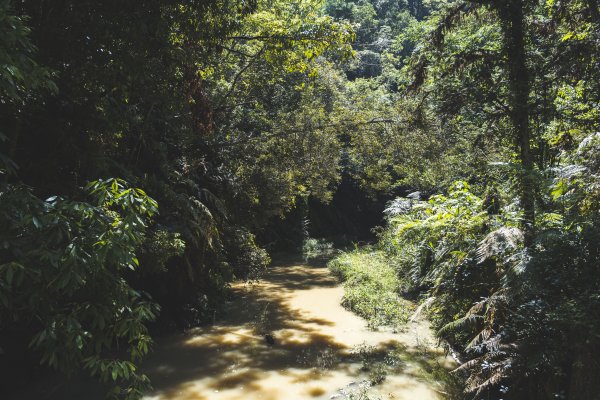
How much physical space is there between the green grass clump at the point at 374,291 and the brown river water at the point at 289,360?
A: 0.37m

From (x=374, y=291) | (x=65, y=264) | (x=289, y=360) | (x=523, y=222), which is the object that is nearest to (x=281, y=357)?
(x=289, y=360)

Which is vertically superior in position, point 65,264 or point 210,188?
point 210,188

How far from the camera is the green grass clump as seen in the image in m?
9.16

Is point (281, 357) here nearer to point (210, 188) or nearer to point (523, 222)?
point (523, 222)

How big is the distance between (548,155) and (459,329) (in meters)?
3.97

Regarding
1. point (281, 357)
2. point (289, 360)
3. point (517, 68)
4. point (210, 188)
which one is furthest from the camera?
point (210, 188)

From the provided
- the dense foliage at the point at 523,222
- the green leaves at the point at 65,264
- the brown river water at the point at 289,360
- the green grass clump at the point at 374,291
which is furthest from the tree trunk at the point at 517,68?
the green leaves at the point at 65,264

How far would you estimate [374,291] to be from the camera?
10922 mm

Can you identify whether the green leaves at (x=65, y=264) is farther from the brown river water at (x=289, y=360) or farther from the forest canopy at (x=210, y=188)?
the brown river water at (x=289, y=360)

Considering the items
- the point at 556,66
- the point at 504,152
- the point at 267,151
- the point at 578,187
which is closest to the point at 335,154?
the point at 267,151

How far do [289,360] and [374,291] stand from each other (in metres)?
4.22

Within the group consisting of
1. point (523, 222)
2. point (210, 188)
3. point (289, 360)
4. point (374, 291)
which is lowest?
point (289, 360)

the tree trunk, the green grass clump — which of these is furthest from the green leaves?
the green grass clump

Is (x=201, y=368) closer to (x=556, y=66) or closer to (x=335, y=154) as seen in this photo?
(x=556, y=66)
